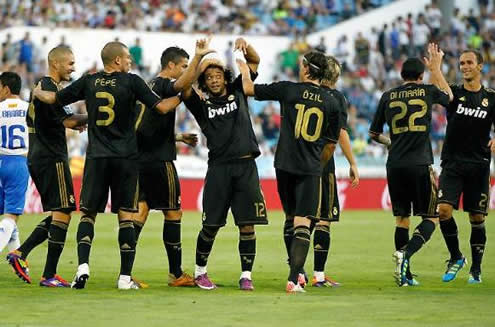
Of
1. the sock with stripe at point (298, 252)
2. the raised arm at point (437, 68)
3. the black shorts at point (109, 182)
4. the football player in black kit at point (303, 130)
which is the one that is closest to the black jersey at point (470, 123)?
the raised arm at point (437, 68)

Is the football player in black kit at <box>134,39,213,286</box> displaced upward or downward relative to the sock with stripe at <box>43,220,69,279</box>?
upward

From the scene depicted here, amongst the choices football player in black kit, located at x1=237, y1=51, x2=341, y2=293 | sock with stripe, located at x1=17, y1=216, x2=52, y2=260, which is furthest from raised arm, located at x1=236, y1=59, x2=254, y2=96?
sock with stripe, located at x1=17, y1=216, x2=52, y2=260

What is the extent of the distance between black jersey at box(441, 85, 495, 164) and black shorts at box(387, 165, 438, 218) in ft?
1.85

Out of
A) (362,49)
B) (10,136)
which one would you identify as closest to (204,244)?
(10,136)

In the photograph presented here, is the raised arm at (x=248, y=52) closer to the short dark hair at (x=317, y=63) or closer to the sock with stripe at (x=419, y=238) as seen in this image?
the short dark hair at (x=317, y=63)

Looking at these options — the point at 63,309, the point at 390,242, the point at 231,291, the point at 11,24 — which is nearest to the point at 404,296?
the point at 231,291

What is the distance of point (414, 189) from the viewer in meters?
12.7

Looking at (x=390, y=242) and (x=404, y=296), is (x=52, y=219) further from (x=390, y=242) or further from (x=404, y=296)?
(x=390, y=242)

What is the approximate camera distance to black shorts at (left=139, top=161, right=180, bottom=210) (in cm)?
1230

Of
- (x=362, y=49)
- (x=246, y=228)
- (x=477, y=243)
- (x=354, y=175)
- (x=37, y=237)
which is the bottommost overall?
(x=37, y=237)

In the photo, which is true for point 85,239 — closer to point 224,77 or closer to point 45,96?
point 45,96

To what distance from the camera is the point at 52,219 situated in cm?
1223

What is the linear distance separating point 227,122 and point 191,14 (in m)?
24.2

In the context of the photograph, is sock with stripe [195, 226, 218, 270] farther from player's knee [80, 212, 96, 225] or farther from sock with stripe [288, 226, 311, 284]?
player's knee [80, 212, 96, 225]
